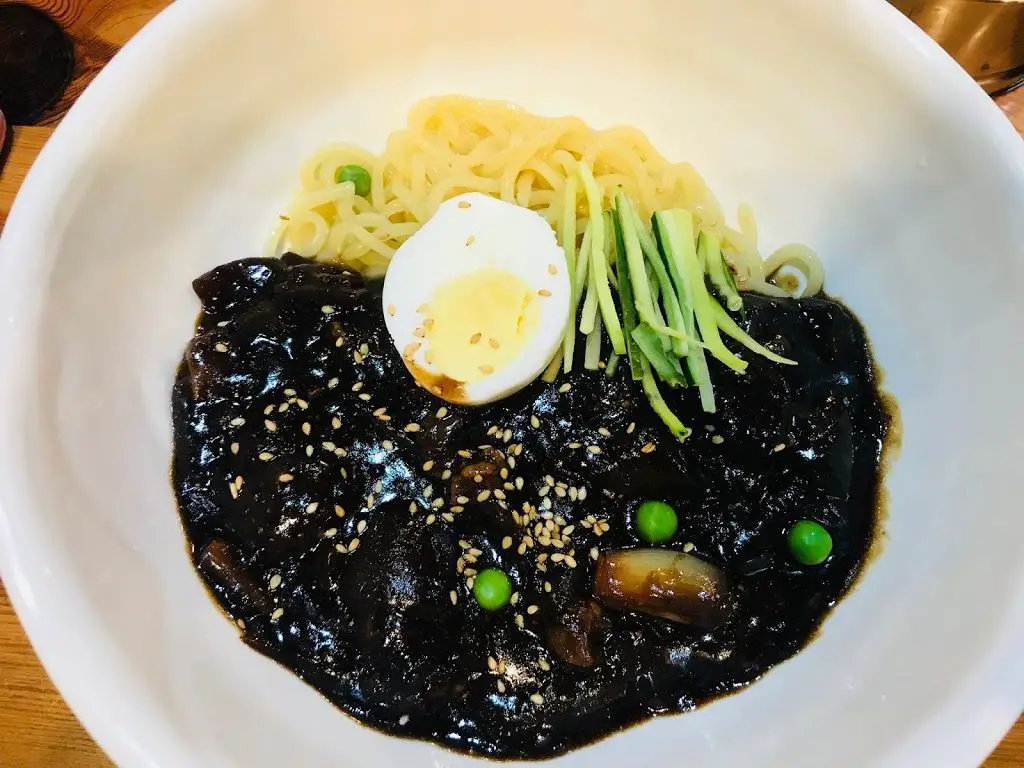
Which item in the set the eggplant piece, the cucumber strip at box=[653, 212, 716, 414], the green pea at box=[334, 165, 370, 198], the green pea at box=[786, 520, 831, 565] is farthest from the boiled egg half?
the green pea at box=[786, 520, 831, 565]

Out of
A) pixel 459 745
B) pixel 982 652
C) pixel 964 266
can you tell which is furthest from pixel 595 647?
pixel 964 266

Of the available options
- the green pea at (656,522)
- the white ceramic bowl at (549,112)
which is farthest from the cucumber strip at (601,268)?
the white ceramic bowl at (549,112)

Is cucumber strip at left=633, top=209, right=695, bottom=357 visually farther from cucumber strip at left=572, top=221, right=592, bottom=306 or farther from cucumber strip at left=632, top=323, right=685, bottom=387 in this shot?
cucumber strip at left=572, top=221, right=592, bottom=306

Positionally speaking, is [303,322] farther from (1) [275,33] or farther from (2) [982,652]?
(2) [982,652]

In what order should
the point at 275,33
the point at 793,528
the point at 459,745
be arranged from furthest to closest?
1. the point at 275,33
2. the point at 793,528
3. the point at 459,745

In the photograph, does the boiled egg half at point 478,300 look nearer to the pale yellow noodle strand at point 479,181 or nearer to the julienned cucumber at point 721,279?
the pale yellow noodle strand at point 479,181
